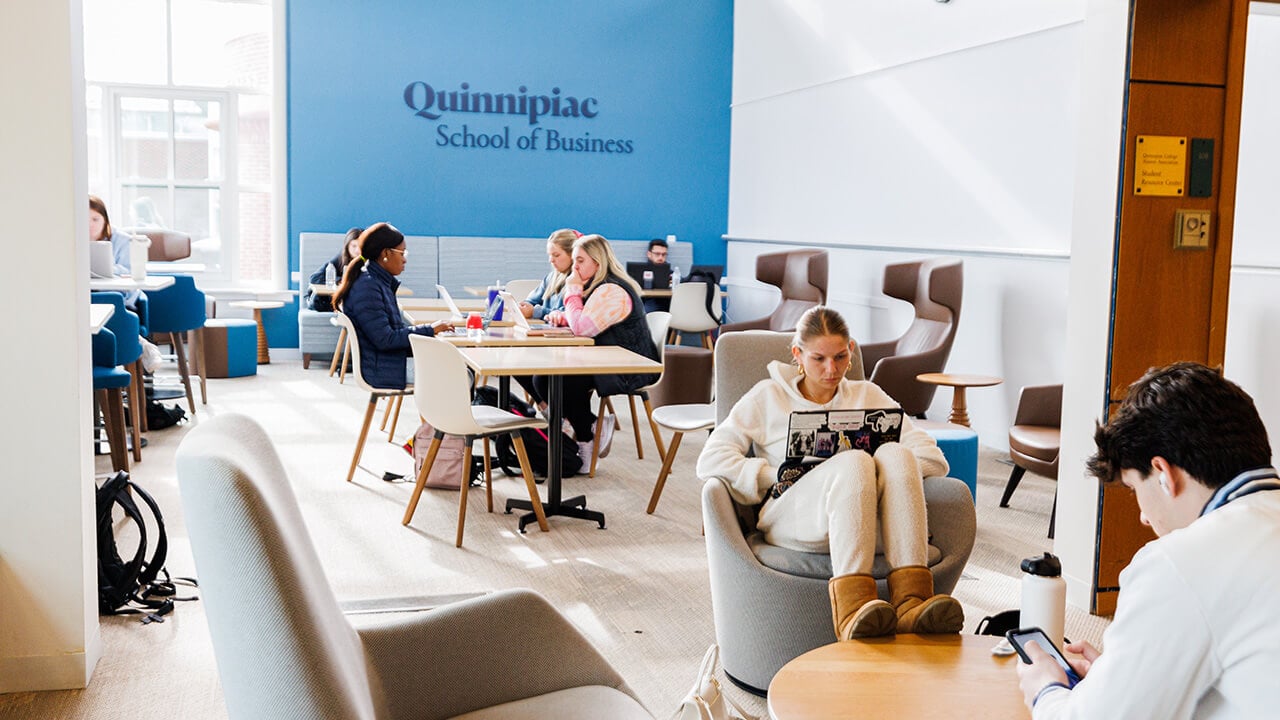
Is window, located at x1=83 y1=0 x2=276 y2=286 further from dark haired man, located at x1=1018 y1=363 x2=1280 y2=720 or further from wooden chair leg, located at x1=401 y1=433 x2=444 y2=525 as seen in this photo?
dark haired man, located at x1=1018 y1=363 x2=1280 y2=720

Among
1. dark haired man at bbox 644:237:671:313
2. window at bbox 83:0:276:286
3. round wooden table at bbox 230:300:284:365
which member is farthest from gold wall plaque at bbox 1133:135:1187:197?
window at bbox 83:0:276:286

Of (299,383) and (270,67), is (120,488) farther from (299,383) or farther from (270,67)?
(270,67)

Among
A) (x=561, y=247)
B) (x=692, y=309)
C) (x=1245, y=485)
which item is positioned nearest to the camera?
(x=1245, y=485)

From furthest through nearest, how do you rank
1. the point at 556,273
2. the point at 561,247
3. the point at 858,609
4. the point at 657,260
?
1. the point at 657,260
2. the point at 556,273
3. the point at 561,247
4. the point at 858,609

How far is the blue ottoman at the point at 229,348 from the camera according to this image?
9609 mm

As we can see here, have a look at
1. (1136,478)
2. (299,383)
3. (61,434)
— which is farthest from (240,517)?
(299,383)

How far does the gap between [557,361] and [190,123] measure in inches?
298

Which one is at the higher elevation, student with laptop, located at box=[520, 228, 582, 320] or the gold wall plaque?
the gold wall plaque

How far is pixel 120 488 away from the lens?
161 inches

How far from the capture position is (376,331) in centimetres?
588

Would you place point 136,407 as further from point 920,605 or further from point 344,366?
point 920,605

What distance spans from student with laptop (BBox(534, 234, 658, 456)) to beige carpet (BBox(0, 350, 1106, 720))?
43cm

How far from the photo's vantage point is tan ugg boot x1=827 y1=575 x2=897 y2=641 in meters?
2.72

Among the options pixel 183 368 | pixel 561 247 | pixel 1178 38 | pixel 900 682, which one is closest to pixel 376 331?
pixel 561 247
